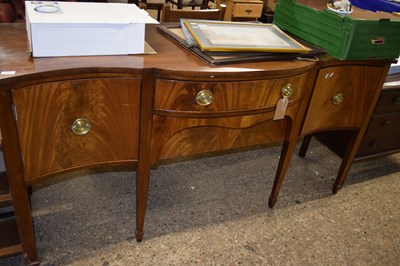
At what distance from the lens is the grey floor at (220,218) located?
51.9 inches

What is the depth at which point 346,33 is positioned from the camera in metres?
1.20

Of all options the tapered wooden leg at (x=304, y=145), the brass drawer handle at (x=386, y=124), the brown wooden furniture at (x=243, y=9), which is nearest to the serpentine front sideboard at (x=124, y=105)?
the brass drawer handle at (x=386, y=124)

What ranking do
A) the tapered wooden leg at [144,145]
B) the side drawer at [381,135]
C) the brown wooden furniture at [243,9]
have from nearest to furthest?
the tapered wooden leg at [144,145] → the side drawer at [381,135] → the brown wooden furniture at [243,9]

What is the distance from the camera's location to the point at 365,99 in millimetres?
1476

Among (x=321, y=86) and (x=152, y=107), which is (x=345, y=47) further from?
(x=152, y=107)

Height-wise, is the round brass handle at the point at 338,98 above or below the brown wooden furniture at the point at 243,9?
above

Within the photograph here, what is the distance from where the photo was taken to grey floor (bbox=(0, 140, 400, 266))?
1.32 metres

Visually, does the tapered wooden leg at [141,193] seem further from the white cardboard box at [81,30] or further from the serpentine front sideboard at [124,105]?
the white cardboard box at [81,30]

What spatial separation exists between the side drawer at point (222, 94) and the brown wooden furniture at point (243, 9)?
292cm

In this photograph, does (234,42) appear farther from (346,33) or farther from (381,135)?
(381,135)

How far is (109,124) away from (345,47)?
0.80 m

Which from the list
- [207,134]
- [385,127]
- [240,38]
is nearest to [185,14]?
[240,38]

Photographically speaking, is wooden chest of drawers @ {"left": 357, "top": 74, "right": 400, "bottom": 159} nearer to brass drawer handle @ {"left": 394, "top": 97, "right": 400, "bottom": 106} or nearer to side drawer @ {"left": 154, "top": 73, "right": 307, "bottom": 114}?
brass drawer handle @ {"left": 394, "top": 97, "right": 400, "bottom": 106}

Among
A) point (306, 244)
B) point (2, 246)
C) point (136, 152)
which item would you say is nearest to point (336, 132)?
point (306, 244)
